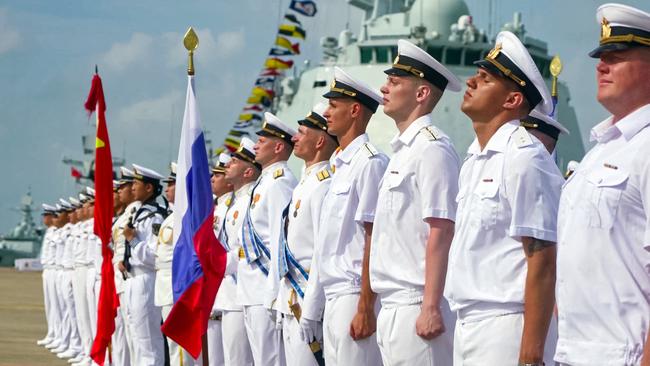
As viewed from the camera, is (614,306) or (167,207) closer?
(614,306)

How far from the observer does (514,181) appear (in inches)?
174

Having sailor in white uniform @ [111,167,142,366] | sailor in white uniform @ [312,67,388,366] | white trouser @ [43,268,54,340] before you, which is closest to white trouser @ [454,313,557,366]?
sailor in white uniform @ [312,67,388,366]

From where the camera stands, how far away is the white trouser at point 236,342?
8898 millimetres

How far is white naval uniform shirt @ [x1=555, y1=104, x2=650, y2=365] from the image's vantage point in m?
3.52

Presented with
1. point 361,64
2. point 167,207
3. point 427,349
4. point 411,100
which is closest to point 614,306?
point 427,349

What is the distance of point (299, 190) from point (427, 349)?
2316mm

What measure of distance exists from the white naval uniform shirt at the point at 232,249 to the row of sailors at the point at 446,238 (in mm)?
799

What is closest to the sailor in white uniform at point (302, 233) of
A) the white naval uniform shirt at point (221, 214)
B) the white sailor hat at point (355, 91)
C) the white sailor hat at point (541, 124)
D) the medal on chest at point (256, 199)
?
the white sailor hat at point (355, 91)

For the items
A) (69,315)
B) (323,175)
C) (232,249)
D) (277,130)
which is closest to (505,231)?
(323,175)

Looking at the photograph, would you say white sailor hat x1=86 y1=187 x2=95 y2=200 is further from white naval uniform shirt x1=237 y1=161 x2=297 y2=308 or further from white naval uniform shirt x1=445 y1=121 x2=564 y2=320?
white naval uniform shirt x1=445 y1=121 x2=564 y2=320

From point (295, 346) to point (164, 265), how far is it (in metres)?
4.23

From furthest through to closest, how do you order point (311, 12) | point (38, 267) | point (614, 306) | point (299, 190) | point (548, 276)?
point (38, 267) → point (311, 12) → point (299, 190) → point (548, 276) → point (614, 306)

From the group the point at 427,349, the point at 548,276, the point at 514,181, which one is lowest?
the point at 427,349

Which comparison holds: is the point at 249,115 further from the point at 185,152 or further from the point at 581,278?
the point at 581,278
